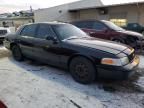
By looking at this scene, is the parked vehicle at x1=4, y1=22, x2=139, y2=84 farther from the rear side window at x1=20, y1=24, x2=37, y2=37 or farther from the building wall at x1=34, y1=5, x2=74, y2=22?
the building wall at x1=34, y1=5, x2=74, y2=22

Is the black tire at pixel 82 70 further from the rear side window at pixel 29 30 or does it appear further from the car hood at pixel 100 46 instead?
the rear side window at pixel 29 30

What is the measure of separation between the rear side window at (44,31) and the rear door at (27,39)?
0.84 feet

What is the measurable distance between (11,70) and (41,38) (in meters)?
1.34

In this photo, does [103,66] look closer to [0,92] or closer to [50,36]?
[50,36]

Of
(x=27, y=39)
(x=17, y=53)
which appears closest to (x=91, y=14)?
(x=17, y=53)

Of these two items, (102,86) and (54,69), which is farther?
(54,69)

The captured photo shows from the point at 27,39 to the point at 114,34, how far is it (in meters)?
4.08

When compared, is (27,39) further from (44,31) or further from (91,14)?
(91,14)

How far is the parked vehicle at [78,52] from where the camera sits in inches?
164

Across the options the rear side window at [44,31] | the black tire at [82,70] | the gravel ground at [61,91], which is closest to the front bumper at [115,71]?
the black tire at [82,70]

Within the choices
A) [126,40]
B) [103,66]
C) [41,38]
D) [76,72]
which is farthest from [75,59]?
[126,40]

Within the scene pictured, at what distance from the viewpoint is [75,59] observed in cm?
466

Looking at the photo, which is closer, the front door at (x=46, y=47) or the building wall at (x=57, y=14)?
the front door at (x=46, y=47)

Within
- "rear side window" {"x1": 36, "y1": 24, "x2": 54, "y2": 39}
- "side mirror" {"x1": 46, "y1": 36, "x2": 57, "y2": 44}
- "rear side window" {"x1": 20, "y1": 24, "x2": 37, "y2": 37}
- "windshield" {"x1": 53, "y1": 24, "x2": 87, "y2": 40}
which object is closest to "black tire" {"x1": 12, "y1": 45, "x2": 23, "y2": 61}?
"rear side window" {"x1": 20, "y1": 24, "x2": 37, "y2": 37}
